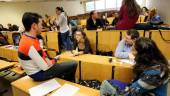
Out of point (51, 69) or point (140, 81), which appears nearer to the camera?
point (140, 81)

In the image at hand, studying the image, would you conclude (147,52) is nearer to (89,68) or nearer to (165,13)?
(89,68)

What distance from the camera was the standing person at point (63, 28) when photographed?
4.77 m

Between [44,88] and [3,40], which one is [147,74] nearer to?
[44,88]

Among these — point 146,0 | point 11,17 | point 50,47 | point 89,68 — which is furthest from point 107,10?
point 89,68

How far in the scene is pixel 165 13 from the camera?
6387 mm

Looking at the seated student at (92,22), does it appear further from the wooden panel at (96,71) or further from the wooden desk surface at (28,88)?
the wooden desk surface at (28,88)

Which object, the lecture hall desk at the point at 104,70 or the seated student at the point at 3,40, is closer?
the lecture hall desk at the point at 104,70

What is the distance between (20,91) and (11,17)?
8683mm

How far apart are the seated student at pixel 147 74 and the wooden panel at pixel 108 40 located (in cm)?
205

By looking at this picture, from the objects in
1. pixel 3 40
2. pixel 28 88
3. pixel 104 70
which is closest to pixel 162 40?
pixel 104 70

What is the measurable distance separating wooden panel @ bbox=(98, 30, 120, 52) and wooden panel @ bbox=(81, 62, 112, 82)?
4.63 ft

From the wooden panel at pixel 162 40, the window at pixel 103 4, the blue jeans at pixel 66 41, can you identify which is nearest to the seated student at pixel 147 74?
the wooden panel at pixel 162 40

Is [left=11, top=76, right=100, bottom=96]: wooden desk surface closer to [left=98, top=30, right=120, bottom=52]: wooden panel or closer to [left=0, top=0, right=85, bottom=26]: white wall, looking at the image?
[left=98, top=30, right=120, bottom=52]: wooden panel

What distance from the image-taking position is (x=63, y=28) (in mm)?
4902
